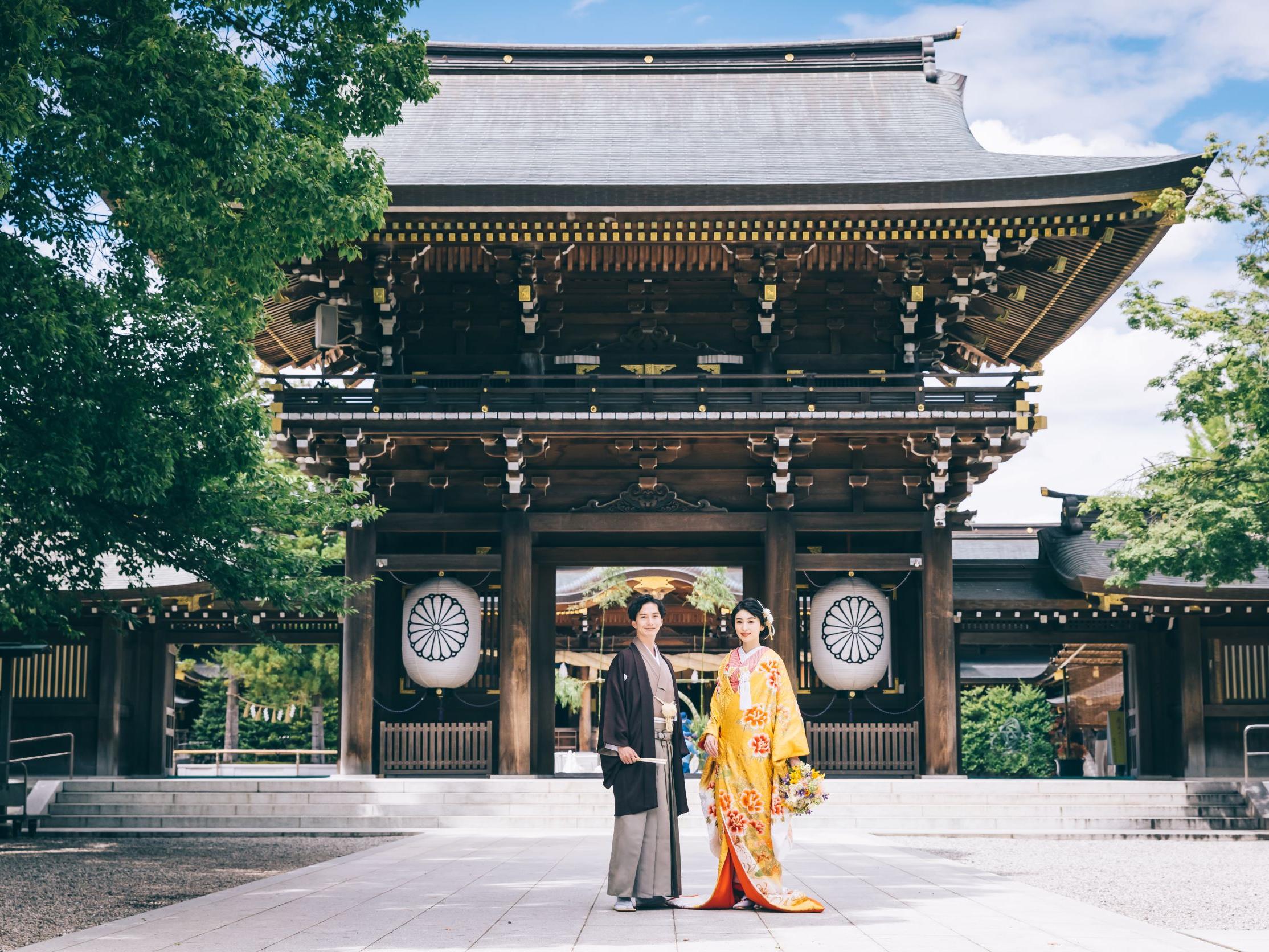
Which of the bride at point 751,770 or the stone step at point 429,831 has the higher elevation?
the bride at point 751,770

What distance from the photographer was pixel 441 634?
1705cm

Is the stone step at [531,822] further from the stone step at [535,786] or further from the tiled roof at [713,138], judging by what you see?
the tiled roof at [713,138]

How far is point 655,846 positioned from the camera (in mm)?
7703

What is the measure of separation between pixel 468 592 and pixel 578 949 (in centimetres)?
1123

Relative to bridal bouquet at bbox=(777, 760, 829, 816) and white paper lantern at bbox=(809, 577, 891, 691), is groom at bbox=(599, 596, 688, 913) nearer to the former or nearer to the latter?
bridal bouquet at bbox=(777, 760, 829, 816)

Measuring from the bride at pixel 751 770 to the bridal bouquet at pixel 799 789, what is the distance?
0.03 m

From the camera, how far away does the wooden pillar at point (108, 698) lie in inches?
722

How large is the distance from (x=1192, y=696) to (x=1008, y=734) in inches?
395

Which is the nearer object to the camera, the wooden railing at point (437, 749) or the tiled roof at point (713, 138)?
the tiled roof at point (713, 138)

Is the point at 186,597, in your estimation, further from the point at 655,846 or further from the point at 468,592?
the point at 655,846

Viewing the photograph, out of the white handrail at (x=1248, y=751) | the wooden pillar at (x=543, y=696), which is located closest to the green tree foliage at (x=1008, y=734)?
the white handrail at (x=1248, y=751)

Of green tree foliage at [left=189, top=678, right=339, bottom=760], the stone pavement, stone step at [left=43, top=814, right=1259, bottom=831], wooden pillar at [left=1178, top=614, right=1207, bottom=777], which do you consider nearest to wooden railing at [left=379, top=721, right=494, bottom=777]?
stone step at [left=43, top=814, right=1259, bottom=831]

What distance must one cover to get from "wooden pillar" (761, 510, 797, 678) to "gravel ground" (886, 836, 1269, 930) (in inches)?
108

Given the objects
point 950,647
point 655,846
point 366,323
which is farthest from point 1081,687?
point 655,846
